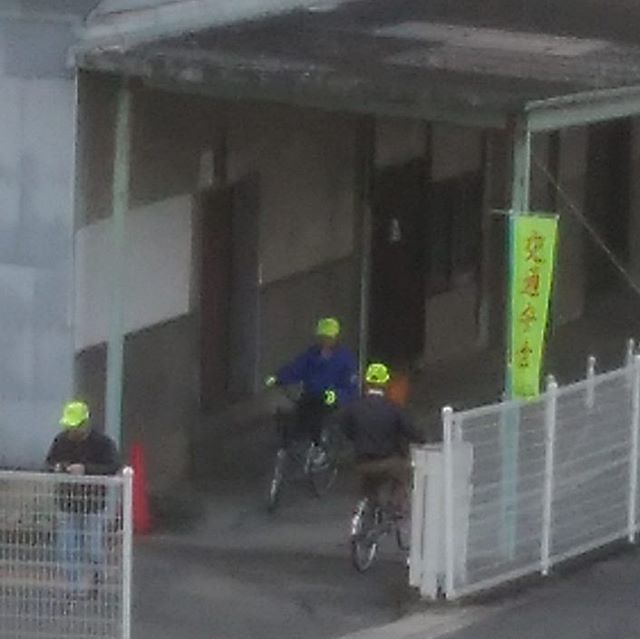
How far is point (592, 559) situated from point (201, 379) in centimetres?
501

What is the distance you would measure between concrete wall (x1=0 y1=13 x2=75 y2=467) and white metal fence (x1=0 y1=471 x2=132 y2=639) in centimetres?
410

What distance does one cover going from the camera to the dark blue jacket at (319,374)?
20219 millimetres

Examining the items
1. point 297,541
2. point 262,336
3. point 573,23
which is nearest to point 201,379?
point 262,336

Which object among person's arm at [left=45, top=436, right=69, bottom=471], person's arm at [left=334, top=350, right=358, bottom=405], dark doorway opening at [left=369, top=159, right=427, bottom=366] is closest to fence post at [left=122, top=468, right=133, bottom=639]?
person's arm at [left=45, top=436, right=69, bottom=471]

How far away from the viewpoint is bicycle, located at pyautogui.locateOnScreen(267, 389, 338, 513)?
2017 cm

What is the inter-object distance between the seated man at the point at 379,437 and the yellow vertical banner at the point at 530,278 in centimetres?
124

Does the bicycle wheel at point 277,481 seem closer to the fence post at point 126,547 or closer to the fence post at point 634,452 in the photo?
the fence post at point 634,452

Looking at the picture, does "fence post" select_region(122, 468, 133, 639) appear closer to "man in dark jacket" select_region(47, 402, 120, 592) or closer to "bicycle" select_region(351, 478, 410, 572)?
"man in dark jacket" select_region(47, 402, 120, 592)

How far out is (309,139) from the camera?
78.1 ft

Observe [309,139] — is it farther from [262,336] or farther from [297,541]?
[297,541]

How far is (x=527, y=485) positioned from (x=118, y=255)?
3.96m

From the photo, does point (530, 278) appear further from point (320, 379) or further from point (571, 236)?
point (571, 236)

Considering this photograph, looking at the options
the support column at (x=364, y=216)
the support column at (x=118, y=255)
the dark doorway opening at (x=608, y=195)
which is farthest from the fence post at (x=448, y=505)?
the dark doorway opening at (x=608, y=195)

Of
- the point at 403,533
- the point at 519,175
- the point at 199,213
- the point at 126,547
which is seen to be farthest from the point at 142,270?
the point at 126,547
